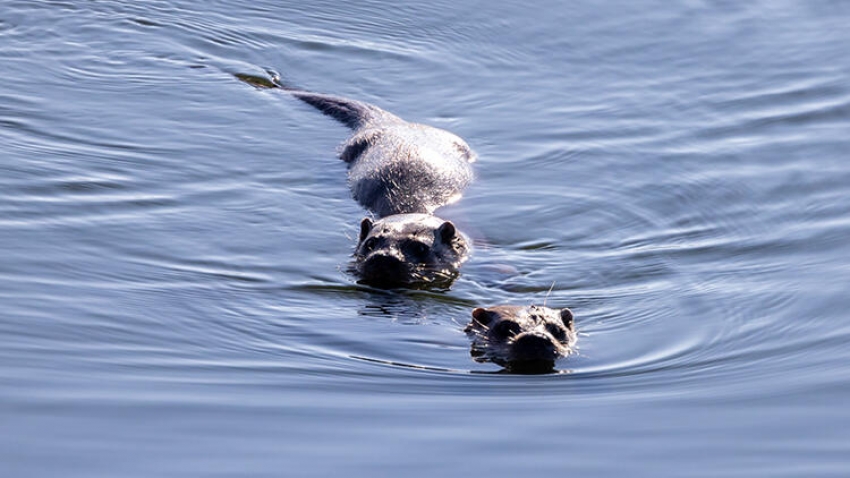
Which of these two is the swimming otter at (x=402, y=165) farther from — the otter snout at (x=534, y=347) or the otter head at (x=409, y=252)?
the otter snout at (x=534, y=347)

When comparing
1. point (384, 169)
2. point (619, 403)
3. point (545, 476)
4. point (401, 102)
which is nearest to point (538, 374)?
point (619, 403)

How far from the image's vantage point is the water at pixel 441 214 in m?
5.11

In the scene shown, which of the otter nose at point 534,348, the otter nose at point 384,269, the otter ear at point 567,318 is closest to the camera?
the otter nose at point 534,348

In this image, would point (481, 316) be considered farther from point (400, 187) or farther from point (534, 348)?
point (400, 187)

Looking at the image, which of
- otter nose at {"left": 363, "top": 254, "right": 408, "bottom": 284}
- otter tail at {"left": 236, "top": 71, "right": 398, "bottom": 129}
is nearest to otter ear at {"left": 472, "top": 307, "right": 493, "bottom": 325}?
otter nose at {"left": 363, "top": 254, "right": 408, "bottom": 284}

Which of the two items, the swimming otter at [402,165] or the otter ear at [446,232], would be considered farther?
the swimming otter at [402,165]

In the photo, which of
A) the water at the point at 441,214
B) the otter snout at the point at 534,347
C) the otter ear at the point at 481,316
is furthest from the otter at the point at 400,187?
the otter snout at the point at 534,347

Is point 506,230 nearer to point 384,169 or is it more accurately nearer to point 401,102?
point 384,169

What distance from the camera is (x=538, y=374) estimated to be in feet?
20.7

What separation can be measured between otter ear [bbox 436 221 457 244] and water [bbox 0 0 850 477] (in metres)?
0.33

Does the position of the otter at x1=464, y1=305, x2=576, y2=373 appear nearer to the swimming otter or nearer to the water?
the water

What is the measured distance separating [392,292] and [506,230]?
1.53 metres

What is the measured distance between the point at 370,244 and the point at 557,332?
1954 mm

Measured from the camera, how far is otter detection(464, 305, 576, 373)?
6.49 meters
